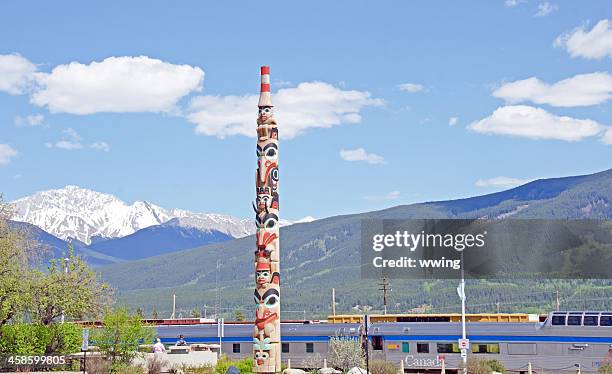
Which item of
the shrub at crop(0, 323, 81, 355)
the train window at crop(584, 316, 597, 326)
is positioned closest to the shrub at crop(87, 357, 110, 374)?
the shrub at crop(0, 323, 81, 355)

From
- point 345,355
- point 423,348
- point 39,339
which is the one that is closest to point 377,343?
point 423,348

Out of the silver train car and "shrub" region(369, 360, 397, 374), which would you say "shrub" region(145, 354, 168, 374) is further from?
the silver train car

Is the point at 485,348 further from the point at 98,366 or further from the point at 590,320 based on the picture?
the point at 98,366

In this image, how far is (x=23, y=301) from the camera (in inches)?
2167

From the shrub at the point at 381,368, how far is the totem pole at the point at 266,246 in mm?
6657

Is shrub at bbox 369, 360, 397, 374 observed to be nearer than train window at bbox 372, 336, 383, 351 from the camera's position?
Yes

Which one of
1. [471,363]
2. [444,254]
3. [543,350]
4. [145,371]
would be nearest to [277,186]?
[145,371]

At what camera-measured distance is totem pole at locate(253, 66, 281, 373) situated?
47031 millimetres

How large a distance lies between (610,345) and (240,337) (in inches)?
948

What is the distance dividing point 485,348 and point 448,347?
90.5 inches

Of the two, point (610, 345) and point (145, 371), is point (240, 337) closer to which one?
point (145, 371)

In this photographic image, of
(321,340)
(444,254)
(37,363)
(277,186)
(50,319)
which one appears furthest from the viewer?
(444,254)

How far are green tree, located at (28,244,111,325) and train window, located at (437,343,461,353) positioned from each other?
20829 millimetres

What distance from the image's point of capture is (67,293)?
188ft
